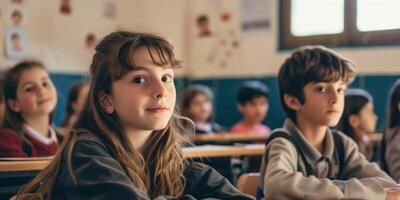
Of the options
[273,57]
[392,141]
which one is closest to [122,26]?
[273,57]

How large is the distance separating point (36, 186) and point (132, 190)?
1.06ft

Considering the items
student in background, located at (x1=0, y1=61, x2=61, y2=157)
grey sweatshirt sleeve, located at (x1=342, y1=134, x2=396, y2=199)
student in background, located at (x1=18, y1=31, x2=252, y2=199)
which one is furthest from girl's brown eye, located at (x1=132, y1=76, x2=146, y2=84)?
student in background, located at (x1=0, y1=61, x2=61, y2=157)

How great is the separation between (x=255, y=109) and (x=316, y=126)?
2980 millimetres

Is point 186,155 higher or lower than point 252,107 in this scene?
higher

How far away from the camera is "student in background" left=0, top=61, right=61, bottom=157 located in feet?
8.59

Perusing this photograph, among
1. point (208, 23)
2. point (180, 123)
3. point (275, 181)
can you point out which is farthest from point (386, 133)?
point (208, 23)

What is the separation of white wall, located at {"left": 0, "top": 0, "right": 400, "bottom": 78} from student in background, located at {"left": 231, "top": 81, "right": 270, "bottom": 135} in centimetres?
37

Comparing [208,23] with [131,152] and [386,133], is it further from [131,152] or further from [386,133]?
[131,152]

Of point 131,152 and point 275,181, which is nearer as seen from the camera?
point 131,152

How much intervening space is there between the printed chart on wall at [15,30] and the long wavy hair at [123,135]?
3920 millimetres

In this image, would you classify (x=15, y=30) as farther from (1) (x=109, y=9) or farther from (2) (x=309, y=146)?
(2) (x=309, y=146)

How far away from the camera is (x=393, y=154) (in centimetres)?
227

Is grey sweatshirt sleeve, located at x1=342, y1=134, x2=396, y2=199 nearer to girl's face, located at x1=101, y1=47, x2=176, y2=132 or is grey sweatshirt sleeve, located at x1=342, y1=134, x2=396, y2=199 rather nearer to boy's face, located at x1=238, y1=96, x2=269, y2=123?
girl's face, located at x1=101, y1=47, x2=176, y2=132

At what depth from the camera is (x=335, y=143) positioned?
6.35ft
